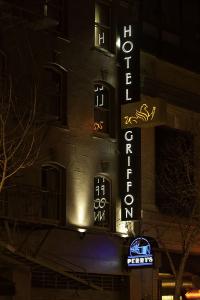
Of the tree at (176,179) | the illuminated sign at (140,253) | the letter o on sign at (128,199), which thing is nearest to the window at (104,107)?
the letter o on sign at (128,199)

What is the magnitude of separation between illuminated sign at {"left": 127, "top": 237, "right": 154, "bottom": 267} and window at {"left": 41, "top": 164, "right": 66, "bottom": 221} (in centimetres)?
315

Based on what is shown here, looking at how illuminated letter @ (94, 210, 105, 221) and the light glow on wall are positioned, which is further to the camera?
the light glow on wall

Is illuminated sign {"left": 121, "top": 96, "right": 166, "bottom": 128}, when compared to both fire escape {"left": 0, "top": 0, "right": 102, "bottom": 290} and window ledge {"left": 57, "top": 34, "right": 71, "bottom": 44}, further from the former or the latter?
fire escape {"left": 0, "top": 0, "right": 102, "bottom": 290}

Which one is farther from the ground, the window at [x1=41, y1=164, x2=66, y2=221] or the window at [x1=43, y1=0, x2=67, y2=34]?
the window at [x1=43, y1=0, x2=67, y2=34]

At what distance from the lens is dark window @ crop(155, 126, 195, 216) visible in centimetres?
3091

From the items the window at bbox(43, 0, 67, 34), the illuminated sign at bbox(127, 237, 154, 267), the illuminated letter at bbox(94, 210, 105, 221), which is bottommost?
the illuminated sign at bbox(127, 237, 154, 267)

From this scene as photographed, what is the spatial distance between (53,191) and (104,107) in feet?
15.1

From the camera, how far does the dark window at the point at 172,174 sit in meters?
30.9

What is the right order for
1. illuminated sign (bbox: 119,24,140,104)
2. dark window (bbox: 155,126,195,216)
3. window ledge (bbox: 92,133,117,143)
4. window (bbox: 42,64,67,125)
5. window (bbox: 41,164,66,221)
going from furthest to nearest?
dark window (bbox: 155,126,195,216) → illuminated sign (bbox: 119,24,140,104) → window ledge (bbox: 92,133,117,143) → window (bbox: 42,64,67,125) → window (bbox: 41,164,66,221)

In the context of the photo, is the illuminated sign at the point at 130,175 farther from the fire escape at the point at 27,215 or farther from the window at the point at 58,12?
the window at the point at 58,12

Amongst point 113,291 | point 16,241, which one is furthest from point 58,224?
point 113,291

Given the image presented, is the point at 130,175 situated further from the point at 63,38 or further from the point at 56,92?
the point at 63,38

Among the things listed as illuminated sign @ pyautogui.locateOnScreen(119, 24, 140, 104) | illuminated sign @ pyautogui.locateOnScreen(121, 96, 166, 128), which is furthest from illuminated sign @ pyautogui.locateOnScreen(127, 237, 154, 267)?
illuminated sign @ pyautogui.locateOnScreen(119, 24, 140, 104)

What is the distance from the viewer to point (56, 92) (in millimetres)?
27844
